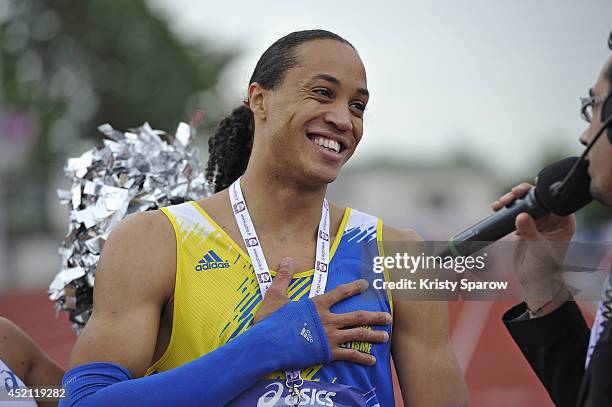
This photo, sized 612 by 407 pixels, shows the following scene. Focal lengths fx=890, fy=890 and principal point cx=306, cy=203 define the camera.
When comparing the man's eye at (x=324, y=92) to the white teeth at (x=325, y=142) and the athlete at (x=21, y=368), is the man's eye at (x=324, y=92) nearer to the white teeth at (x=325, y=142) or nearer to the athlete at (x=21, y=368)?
the white teeth at (x=325, y=142)

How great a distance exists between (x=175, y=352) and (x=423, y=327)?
2.14ft

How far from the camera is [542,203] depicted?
1.86m

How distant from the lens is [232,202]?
8.18 feet

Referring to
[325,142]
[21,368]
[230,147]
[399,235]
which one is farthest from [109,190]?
[399,235]

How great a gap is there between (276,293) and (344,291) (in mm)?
173

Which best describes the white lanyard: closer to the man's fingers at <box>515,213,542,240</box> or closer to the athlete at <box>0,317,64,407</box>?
the man's fingers at <box>515,213,542,240</box>

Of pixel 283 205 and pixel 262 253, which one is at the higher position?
pixel 283 205

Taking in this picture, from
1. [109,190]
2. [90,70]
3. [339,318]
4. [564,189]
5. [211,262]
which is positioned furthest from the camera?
[90,70]

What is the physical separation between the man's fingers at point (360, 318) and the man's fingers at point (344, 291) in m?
0.04

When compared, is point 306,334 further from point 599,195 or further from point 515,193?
point 599,195

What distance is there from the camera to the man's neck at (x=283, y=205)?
8.13ft

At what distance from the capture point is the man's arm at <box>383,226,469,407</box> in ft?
Result: 7.57

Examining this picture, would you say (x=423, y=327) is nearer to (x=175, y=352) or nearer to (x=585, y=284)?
(x=585, y=284)

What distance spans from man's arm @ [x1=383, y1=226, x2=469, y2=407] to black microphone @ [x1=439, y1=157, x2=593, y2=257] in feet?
1.03
